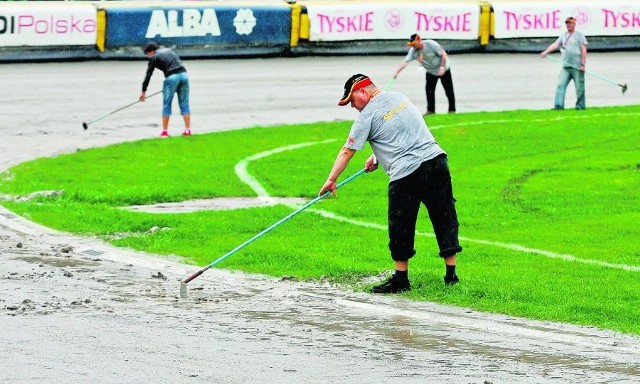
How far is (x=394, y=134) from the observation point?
37.3 feet

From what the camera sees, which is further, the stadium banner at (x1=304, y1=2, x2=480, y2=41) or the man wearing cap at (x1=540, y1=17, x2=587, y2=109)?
the stadium banner at (x1=304, y1=2, x2=480, y2=41)

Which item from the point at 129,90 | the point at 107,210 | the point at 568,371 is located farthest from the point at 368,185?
the point at 129,90

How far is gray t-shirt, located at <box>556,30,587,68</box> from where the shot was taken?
2814cm

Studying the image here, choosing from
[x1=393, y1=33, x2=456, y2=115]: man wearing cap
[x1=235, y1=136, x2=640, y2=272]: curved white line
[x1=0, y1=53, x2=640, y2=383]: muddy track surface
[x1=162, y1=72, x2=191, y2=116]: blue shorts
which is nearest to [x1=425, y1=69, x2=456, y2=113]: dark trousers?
[x1=393, y1=33, x2=456, y2=115]: man wearing cap

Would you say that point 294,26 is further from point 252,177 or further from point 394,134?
point 394,134

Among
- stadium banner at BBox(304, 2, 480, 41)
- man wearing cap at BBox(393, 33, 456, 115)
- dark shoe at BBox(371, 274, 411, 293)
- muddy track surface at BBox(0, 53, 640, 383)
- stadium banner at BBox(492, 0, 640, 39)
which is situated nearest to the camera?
muddy track surface at BBox(0, 53, 640, 383)

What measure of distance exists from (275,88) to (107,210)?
47.1 ft

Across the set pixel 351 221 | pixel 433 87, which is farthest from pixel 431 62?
pixel 351 221

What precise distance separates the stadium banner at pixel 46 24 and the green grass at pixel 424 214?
24.0 feet

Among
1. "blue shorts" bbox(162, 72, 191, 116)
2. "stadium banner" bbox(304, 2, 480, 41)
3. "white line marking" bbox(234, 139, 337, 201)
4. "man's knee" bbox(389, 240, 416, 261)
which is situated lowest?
"white line marking" bbox(234, 139, 337, 201)

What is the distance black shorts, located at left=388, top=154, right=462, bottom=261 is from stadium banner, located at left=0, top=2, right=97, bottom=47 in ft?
65.5

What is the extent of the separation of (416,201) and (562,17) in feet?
81.0

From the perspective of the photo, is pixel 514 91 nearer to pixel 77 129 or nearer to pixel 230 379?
pixel 77 129

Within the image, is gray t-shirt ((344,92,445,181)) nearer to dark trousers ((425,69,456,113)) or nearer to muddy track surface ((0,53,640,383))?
muddy track surface ((0,53,640,383))
